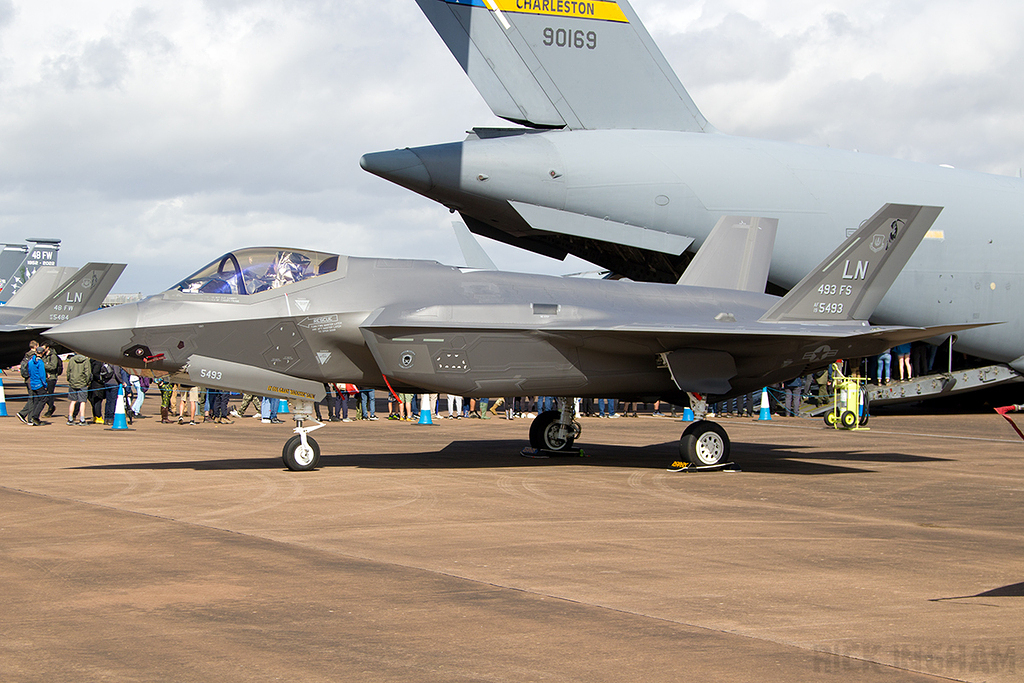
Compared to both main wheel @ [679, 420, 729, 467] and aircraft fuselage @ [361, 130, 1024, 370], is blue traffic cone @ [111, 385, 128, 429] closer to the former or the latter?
aircraft fuselage @ [361, 130, 1024, 370]

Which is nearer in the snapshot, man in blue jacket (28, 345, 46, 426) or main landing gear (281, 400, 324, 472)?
main landing gear (281, 400, 324, 472)

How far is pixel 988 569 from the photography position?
22.1ft

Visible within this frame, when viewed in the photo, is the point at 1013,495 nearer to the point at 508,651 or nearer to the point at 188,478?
the point at 508,651

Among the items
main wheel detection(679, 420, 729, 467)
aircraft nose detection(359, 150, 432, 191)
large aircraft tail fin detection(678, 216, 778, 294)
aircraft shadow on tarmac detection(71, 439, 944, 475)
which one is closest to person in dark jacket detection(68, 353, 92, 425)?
aircraft nose detection(359, 150, 432, 191)

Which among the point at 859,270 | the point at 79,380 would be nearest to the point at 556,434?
the point at 859,270

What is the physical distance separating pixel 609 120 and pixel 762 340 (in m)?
8.46

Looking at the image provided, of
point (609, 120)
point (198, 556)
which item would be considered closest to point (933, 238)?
point (609, 120)

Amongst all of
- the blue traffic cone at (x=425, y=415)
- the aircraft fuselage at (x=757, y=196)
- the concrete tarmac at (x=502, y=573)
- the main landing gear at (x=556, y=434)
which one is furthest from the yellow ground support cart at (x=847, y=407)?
the blue traffic cone at (x=425, y=415)

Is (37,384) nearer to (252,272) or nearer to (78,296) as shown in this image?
(78,296)

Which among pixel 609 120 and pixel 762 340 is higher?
pixel 609 120

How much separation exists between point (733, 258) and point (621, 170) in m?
3.68

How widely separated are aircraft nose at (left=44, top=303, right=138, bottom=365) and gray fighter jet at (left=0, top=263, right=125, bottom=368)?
17.0m

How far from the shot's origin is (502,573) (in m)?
6.45

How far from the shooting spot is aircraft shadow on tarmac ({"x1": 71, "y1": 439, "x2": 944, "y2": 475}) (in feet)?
42.9
